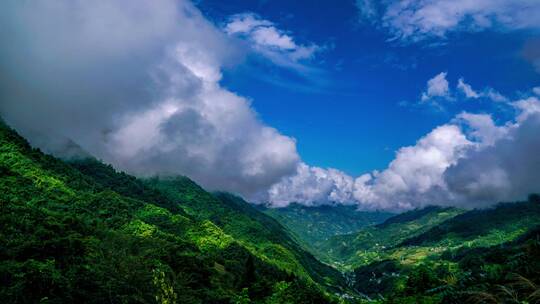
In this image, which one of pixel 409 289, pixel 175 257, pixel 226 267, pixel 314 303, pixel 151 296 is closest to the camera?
pixel 151 296

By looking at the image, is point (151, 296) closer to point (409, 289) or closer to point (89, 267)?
point (89, 267)

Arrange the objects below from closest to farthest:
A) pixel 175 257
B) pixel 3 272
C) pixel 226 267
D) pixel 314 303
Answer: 1. pixel 3 272
2. pixel 314 303
3. pixel 175 257
4. pixel 226 267

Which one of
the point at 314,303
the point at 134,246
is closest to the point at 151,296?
the point at 134,246

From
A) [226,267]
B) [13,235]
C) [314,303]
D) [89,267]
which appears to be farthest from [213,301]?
[226,267]

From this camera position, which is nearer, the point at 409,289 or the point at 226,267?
the point at 409,289

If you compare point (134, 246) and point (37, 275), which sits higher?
point (134, 246)

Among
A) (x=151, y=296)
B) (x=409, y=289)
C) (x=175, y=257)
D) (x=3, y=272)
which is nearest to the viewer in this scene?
(x=151, y=296)

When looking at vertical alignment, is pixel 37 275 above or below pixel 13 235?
below

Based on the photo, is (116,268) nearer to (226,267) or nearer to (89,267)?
(89,267)

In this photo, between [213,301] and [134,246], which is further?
[213,301]
